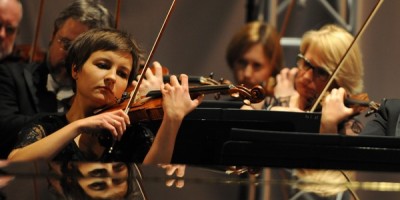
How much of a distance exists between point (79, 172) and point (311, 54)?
4.84 feet

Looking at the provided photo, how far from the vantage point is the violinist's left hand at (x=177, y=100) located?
76.4 inches

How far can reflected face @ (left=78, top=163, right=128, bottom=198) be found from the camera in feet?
3.94

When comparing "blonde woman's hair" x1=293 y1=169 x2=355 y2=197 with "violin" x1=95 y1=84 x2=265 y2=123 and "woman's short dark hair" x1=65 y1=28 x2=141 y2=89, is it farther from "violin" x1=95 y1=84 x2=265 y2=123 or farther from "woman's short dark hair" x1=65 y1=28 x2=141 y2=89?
"woman's short dark hair" x1=65 y1=28 x2=141 y2=89

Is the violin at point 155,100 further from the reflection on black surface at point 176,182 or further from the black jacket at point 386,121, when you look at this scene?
the reflection on black surface at point 176,182

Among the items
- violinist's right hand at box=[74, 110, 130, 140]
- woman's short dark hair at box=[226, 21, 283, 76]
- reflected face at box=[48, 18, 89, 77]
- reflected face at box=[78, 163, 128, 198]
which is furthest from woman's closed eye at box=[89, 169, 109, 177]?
woman's short dark hair at box=[226, 21, 283, 76]

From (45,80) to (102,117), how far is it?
0.80 m

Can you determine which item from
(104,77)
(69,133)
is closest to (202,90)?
(104,77)

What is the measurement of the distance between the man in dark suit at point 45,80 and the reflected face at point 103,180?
105 centimetres

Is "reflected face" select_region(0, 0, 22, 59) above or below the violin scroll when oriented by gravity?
above

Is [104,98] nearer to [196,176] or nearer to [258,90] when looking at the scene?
[258,90]

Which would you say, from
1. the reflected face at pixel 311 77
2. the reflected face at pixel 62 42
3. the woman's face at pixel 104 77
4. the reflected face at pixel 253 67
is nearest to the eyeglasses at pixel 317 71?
the reflected face at pixel 311 77

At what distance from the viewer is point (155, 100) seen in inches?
80.2

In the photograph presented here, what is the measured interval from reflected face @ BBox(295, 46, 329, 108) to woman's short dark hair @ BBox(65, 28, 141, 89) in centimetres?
69

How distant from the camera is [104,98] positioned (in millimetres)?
2012
